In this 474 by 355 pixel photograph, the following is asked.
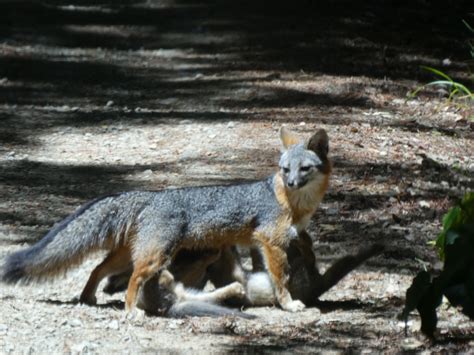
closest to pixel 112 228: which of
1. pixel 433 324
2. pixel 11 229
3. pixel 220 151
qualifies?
pixel 11 229

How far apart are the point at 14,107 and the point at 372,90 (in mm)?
4014

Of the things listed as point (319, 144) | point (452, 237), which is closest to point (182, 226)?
point (319, 144)

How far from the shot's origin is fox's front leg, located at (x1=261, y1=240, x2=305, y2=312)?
6336 mm

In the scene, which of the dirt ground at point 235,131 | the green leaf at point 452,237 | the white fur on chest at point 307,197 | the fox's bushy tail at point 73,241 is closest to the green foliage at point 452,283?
the green leaf at point 452,237

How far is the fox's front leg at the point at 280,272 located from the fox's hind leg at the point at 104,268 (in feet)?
2.82

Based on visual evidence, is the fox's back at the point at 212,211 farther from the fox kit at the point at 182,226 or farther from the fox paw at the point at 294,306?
the fox paw at the point at 294,306

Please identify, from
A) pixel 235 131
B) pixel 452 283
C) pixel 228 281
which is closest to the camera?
pixel 452 283

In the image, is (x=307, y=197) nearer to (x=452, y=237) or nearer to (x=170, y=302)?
(x=170, y=302)

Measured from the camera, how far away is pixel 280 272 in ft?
20.9

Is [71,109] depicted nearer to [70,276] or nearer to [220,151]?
[220,151]

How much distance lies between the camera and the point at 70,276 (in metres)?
6.96

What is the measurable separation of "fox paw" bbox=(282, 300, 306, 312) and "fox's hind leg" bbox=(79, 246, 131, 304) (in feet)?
3.34

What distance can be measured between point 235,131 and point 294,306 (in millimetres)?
3775

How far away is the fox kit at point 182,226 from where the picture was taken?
6.09 metres
